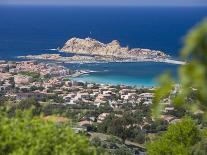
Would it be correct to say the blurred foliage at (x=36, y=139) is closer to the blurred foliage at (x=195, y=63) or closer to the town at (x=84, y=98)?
the blurred foliage at (x=195, y=63)

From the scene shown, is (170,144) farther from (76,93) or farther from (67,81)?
(67,81)

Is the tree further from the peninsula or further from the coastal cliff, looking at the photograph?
the coastal cliff

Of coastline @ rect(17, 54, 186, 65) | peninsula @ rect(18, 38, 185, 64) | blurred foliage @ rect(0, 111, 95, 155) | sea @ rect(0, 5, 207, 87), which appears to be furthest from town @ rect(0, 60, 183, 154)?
blurred foliage @ rect(0, 111, 95, 155)

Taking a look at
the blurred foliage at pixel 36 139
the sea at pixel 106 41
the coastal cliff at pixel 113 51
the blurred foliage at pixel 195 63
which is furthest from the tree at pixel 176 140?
the coastal cliff at pixel 113 51

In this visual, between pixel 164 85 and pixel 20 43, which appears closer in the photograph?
pixel 164 85

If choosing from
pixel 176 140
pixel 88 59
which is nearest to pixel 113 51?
pixel 88 59

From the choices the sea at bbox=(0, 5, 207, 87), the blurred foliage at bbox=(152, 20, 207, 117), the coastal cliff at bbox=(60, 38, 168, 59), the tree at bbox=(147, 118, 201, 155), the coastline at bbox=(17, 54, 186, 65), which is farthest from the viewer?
the coastal cliff at bbox=(60, 38, 168, 59)

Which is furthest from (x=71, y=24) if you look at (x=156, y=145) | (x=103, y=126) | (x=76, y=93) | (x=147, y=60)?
(x=156, y=145)

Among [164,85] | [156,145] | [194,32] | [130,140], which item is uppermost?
[194,32]
